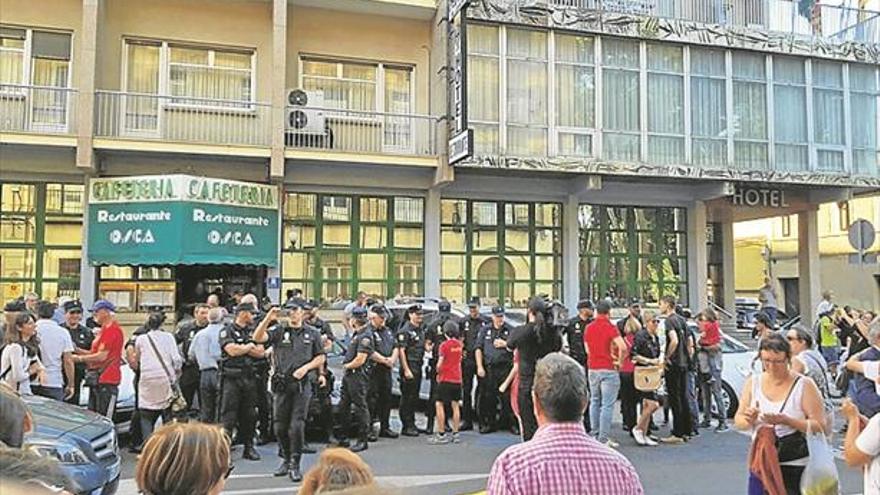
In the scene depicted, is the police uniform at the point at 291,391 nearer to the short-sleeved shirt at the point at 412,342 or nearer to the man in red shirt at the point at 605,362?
the short-sleeved shirt at the point at 412,342

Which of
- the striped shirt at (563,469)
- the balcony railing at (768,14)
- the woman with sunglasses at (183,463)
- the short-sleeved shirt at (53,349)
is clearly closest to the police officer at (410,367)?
the short-sleeved shirt at (53,349)

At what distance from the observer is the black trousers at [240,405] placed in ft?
29.5

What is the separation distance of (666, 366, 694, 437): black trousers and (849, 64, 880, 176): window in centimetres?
1341

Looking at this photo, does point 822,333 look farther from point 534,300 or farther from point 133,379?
point 133,379

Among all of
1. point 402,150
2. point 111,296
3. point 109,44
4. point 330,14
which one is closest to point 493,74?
point 402,150

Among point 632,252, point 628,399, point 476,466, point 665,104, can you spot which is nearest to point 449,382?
point 476,466

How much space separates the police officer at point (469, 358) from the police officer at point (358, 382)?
1.70m

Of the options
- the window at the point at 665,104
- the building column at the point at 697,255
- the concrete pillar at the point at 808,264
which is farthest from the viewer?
the concrete pillar at the point at 808,264

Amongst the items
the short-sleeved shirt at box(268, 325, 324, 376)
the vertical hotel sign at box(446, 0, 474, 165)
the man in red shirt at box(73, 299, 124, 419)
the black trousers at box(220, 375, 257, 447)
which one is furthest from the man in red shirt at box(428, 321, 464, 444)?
the vertical hotel sign at box(446, 0, 474, 165)

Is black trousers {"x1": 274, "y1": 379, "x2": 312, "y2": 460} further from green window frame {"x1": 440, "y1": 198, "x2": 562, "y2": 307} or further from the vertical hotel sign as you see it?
green window frame {"x1": 440, "y1": 198, "x2": 562, "y2": 307}

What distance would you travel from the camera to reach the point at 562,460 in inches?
116

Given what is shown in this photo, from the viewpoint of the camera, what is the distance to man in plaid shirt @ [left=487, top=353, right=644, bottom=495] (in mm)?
2904

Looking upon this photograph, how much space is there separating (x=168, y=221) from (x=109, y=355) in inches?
263

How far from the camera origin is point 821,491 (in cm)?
445
